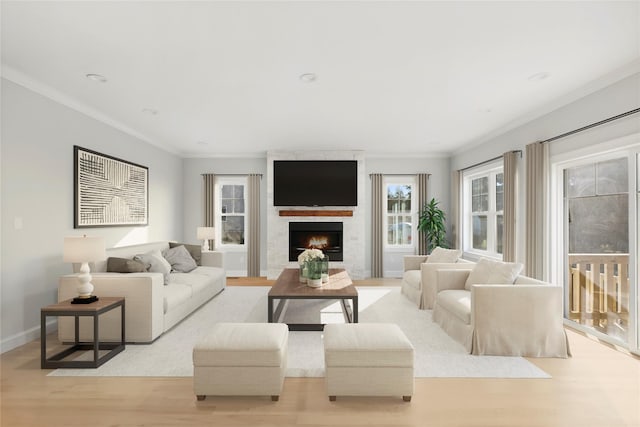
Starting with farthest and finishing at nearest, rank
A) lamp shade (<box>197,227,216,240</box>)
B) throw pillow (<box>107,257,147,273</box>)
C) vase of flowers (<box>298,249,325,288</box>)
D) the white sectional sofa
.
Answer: lamp shade (<box>197,227,216,240</box>)
vase of flowers (<box>298,249,325,288</box>)
throw pillow (<box>107,257,147,273</box>)
the white sectional sofa

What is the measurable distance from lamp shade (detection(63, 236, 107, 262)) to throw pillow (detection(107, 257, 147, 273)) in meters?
0.72

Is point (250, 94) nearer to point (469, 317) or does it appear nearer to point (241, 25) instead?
point (241, 25)

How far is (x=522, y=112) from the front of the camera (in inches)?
174

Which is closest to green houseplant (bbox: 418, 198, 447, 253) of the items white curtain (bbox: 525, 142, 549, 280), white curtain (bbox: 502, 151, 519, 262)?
white curtain (bbox: 502, 151, 519, 262)

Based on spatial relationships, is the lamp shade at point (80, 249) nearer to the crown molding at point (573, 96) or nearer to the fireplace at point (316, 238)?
the fireplace at point (316, 238)

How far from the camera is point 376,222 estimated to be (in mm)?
7242

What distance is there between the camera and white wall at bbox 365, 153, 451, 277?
7320mm

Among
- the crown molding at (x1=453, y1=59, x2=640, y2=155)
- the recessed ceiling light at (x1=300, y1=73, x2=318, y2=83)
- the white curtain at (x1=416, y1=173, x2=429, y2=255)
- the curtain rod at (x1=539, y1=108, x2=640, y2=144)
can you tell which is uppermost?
the recessed ceiling light at (x1=300, y1=73, x2=318, y2=83)

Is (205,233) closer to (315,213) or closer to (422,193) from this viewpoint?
(315,213)

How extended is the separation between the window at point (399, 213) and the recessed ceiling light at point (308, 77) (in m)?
4.42

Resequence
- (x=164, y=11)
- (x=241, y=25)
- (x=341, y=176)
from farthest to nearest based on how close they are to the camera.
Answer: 1. (x=341, y=176)
2. (x=241, y=25)
3. (x=164, y=11)

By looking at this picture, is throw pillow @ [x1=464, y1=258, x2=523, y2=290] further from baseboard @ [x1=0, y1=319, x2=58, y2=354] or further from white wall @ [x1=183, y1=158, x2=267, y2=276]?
baseboard @ [x1=0, y1=319, x2=58, y2=354]

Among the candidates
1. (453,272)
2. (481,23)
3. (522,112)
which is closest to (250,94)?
(481,23)

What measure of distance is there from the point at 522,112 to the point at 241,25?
3.82 m
